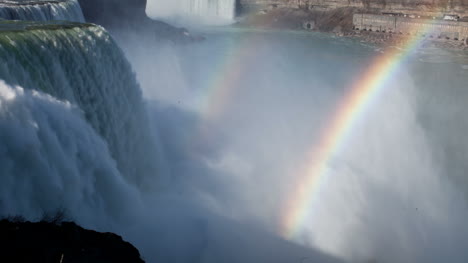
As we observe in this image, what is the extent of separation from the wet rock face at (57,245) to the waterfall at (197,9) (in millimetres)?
48987

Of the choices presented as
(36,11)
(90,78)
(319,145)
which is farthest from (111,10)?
(90,78)

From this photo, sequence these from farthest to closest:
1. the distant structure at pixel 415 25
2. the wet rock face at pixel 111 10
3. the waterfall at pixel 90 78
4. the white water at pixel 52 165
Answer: the distant structure at pixel 415 25 < the wet rock face at pixel 111 10 < the waterfall at pixel 90 78 < the white water at pixel 52 165

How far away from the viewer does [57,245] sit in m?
4.31

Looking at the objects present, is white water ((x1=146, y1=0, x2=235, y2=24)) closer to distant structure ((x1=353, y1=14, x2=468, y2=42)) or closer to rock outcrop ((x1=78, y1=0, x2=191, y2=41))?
Answer: distant structure ((x1=353, y1=14, x2=468, y2=42))

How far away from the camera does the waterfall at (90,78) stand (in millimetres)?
6543

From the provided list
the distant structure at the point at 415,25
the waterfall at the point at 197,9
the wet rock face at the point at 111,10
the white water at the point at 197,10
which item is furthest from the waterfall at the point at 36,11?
the waterfall at the point at 197,9

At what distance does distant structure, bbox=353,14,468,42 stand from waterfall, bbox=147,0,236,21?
1378 cm

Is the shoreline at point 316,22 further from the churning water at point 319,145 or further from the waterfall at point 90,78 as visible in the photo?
the waterfall at point 90,78

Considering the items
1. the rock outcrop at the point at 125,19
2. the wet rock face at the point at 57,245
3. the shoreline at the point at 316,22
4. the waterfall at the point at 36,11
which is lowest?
the shoreline at the point at 316,22

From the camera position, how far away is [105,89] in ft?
28.4

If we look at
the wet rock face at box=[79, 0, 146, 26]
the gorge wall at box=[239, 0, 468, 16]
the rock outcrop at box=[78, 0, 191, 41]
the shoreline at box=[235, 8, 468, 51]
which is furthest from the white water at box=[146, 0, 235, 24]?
the wet rock face at box=[79, 0, 146, 26]

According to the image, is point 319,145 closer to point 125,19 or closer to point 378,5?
point 125,19

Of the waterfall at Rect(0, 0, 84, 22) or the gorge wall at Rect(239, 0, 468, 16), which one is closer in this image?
the waterfall at Rect(0, 0, 84, 22)

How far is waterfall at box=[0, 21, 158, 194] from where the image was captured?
21.5 ft
